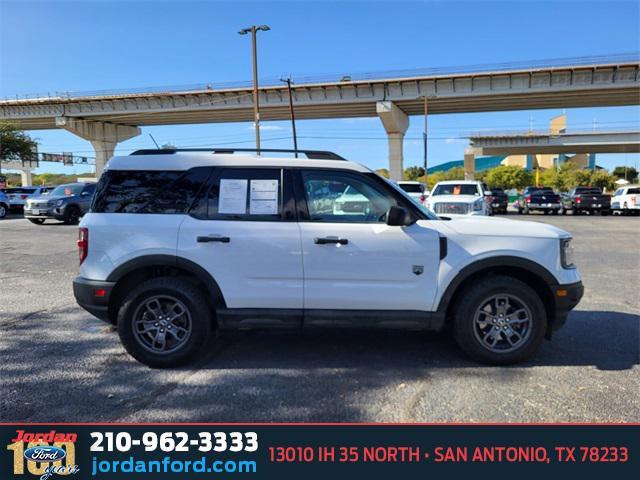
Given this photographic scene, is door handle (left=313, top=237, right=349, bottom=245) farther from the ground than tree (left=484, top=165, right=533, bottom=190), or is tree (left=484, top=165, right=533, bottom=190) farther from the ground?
tree (left=484, top=165, right=533, bottom=190)

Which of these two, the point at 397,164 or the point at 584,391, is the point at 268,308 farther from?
the point at 397,164

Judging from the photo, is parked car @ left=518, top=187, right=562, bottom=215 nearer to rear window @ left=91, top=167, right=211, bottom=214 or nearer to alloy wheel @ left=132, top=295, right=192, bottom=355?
rear window @ left=91, top=167, right=211, bottom=214

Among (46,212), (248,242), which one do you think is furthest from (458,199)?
(46,212)

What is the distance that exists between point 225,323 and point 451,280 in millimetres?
2036

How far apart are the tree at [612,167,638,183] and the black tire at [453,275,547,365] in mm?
131944

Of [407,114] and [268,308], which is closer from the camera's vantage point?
[268,308]

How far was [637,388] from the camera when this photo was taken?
3.78 meters

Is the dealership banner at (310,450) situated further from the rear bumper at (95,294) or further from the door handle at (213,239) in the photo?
the door handle at (213,239)

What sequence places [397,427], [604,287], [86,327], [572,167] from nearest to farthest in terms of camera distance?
[397,427] < [86,327] < [604,287] < [572,167]

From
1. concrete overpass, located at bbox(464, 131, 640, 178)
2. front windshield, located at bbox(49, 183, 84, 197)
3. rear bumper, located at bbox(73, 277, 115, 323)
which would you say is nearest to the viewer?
rear bumper, located at bbox(73, 277, 115, 323)

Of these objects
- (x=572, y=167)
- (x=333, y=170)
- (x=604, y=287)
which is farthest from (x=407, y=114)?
(x=572, y=167)

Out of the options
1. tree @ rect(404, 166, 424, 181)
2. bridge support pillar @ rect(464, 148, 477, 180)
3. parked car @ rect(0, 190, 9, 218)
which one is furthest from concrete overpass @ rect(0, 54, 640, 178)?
tree @ rect(404, 166, 424, 181)

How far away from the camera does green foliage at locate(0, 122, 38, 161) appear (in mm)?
50031

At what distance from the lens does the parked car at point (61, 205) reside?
1948 cm
